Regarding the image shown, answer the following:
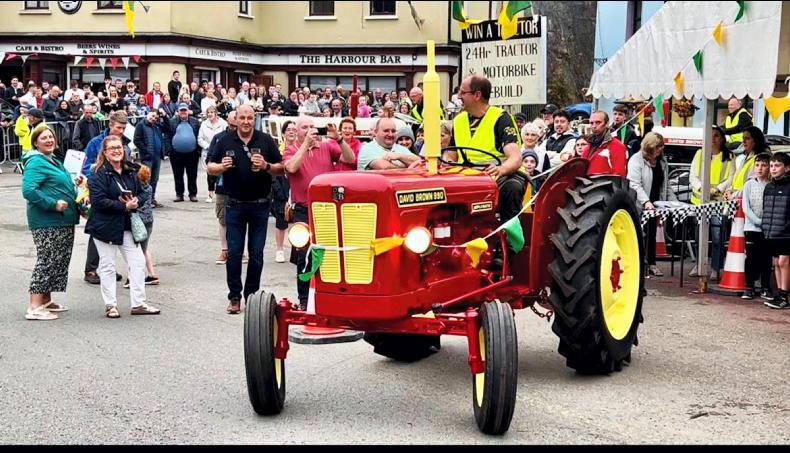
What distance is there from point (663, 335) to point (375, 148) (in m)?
2.95

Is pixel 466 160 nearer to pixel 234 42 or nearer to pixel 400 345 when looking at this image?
pixel 400 345

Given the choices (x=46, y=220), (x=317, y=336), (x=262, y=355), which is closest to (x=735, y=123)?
(x=317, y=336)

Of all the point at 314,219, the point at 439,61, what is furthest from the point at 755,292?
the point at 439,61

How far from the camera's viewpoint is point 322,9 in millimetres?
38938

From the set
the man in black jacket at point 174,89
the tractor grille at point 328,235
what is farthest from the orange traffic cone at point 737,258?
the man in black jacket at point 174,89

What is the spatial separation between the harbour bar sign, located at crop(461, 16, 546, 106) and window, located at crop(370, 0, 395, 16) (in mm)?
26629

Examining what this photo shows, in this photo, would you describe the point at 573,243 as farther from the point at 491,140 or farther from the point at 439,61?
the point at 439,61

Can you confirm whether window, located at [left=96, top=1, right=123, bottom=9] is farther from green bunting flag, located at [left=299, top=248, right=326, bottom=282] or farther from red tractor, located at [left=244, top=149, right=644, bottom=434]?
green bunting flag, located at [left=299, top=248, right=326, bottom=282]

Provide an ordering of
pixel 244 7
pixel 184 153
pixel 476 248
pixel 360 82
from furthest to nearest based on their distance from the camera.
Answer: pixel 360 82
pixel 244 7
pixel 184 153
pixel 476 248

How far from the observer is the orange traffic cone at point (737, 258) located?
1050 cm

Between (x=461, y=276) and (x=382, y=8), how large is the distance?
109ft

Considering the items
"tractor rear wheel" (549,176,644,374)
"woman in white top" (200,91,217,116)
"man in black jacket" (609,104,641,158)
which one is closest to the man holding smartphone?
"tractor rear wheel" (549,176,644,374)

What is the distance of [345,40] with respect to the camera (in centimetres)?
3869

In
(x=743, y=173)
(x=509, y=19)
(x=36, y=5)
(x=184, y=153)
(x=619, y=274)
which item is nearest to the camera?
(x=619, y=274)
